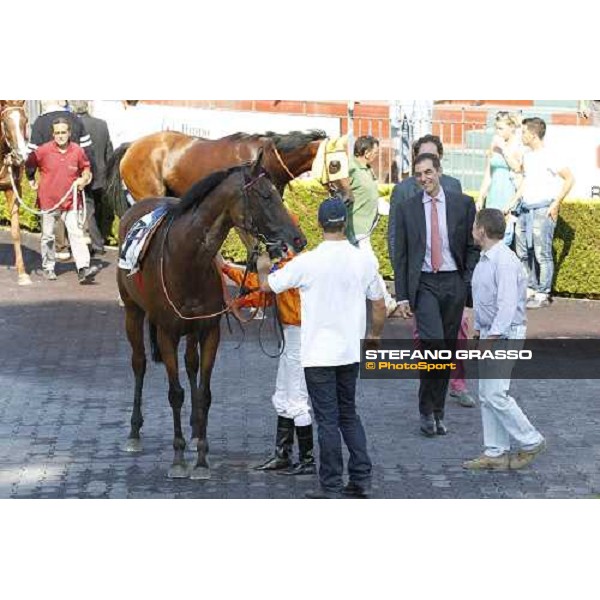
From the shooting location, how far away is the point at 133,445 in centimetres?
991

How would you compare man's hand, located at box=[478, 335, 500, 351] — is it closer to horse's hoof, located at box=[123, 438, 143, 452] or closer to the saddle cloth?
the saddle cloth

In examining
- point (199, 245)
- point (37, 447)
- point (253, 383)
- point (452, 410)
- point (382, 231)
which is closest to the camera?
point (199, 245)

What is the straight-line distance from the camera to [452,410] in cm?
1113

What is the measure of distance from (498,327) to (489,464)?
0.89 metres

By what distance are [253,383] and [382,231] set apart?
452 cm

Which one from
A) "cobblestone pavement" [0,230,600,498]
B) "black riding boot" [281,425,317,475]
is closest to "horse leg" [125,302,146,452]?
"cobblestone pavement" [0,230,600,498]

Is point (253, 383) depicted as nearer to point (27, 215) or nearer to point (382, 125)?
point (382, 125)

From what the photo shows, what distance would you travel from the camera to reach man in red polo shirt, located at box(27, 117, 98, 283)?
1609cm

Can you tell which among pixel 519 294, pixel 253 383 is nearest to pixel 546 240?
pixel 253 383

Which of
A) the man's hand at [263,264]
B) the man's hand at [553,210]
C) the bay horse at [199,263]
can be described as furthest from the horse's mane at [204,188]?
the man's hand at [553,210]

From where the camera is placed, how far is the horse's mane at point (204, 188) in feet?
29.7

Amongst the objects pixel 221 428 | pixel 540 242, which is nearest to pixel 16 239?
pixel 540 242

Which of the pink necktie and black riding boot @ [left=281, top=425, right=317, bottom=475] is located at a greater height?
the pink necktie

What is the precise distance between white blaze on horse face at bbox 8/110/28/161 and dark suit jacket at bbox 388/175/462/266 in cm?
617
